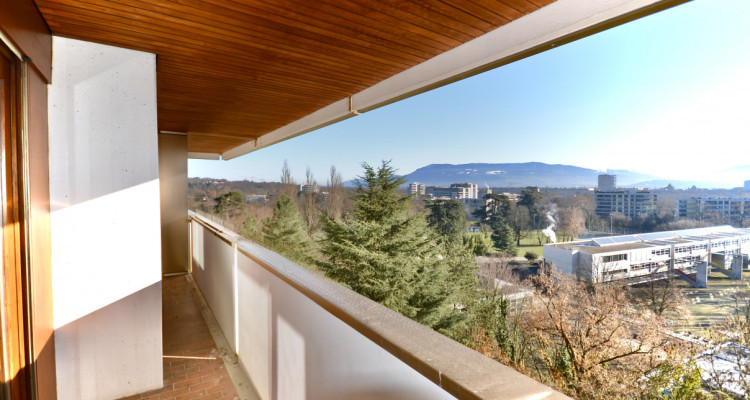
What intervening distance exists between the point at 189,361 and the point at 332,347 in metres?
2.55

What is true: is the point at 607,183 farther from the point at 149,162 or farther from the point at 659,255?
the point at 149,162

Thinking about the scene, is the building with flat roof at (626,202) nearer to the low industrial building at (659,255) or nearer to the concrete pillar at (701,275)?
the low industrial building at (659,255)

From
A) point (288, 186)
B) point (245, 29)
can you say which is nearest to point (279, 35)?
point (245, 29)

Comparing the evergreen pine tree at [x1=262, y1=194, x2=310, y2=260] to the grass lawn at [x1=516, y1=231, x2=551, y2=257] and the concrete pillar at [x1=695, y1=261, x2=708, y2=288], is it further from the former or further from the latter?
the concrete pillar at [x1=695, y1=261, x2=708, y2=288]

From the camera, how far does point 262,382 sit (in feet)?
8.59

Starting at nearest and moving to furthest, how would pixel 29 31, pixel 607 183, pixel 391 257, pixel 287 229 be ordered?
pixel 29 31
pixel 607 183
pixel 391 257
pixel 287 229

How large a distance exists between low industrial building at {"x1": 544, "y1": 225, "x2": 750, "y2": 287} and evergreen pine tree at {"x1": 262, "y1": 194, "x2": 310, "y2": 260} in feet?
45.1

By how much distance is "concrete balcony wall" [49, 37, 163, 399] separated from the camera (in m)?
2.46

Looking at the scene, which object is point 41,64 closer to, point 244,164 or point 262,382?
point 262,382

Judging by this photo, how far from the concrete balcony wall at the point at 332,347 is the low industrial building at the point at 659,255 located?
107 inches

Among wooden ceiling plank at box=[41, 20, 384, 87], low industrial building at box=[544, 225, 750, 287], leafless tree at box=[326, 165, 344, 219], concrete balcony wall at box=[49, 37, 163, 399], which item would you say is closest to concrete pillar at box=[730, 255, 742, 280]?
low industrial building at box=[544, 225, 750, 287]

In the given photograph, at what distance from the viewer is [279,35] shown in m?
2.47

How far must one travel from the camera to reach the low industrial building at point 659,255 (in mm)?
2633

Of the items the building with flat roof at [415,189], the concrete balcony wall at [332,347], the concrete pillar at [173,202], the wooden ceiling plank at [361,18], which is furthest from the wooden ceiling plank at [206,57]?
the building with flat roof at [415,189]
